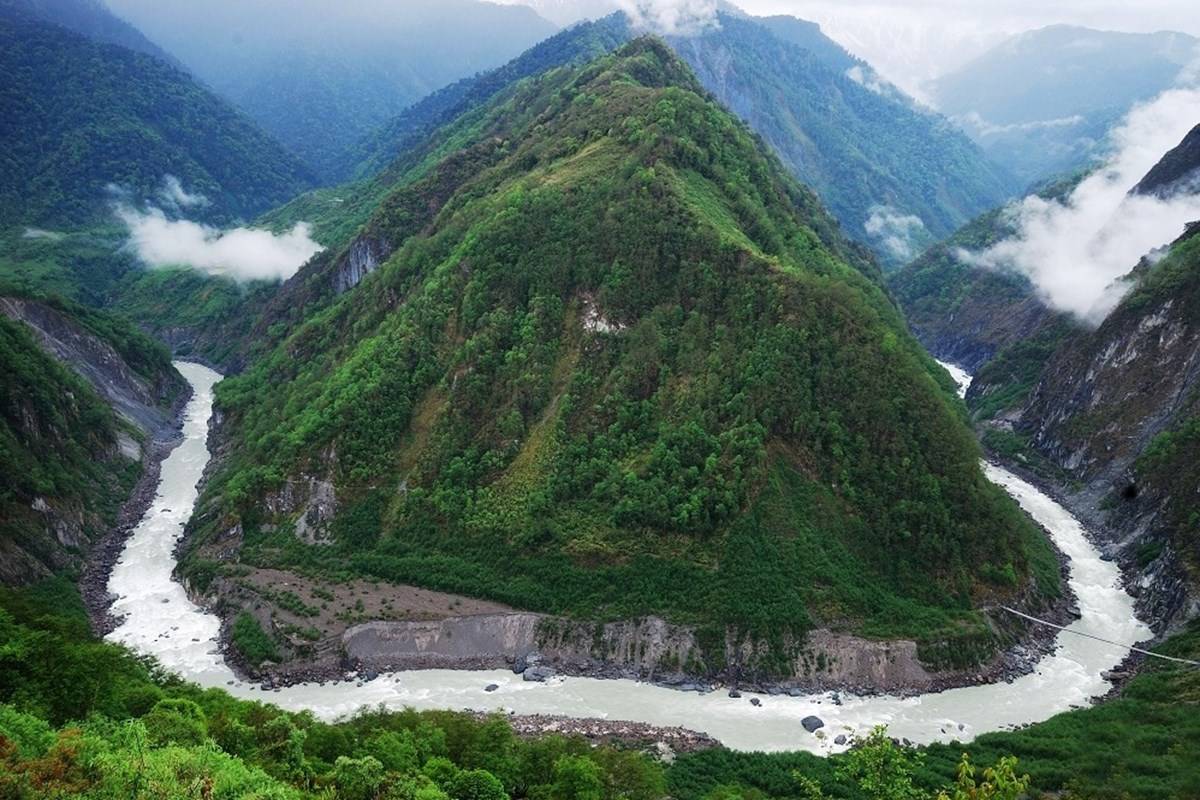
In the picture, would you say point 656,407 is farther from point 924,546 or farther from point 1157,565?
point 1157,565

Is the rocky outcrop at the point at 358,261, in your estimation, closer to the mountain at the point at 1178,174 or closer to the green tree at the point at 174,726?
the green tree at the point at 174,726

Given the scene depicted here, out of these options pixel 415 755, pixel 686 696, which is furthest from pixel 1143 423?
pixel 415 755

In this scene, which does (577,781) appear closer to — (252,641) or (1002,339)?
(252,641)

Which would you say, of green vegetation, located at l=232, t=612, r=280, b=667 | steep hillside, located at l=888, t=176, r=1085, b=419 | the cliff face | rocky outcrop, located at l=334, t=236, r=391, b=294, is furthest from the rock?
steep hillside, located at l=888, t=176, r=1085, b=419

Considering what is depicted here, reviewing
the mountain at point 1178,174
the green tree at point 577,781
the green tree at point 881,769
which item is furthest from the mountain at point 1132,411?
the green tree at point 577,781

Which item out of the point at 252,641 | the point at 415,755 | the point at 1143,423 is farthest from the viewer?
the point at 1143,423
